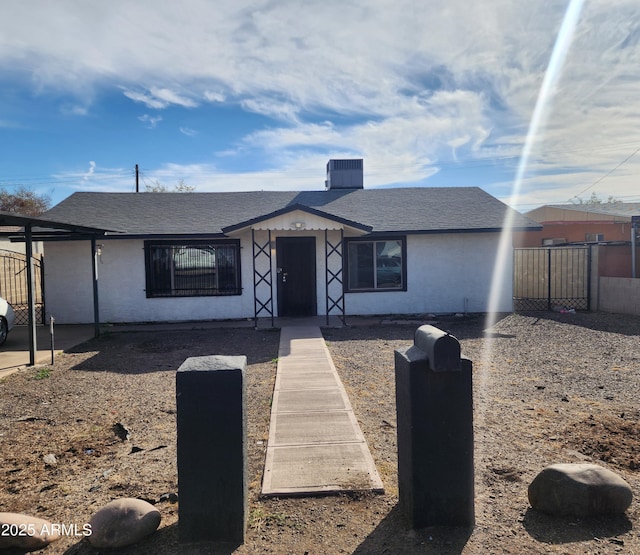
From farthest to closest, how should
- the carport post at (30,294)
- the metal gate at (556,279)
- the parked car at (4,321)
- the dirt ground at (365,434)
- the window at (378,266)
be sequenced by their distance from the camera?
the metal gate at (556,279) < the window at (378,266) < the parked car at (4,321) < the carport post at (30,294) < the dirt ground at (365,434)

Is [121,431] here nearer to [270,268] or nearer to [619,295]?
[270,268]

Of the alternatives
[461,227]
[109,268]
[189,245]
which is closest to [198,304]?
[189,245]

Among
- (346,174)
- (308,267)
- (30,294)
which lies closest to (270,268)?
(308,267)

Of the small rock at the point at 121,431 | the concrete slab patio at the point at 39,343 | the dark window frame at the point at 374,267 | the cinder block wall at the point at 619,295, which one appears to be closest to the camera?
the small rock at the point at 121,431

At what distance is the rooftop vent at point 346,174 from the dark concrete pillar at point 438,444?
15779 millimetres

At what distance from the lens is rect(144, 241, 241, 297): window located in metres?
13.2

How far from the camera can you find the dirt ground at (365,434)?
116 inches

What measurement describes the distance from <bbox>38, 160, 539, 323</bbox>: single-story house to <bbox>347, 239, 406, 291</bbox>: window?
29 millimetres

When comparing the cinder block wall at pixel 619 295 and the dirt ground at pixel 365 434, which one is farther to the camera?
the cinder block wall at pixel 619 295

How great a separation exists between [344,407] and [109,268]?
32.5 feet

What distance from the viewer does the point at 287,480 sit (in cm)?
371

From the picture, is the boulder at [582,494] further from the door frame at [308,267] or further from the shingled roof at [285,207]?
the door frame at [308,267]

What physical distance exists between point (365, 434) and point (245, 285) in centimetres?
898

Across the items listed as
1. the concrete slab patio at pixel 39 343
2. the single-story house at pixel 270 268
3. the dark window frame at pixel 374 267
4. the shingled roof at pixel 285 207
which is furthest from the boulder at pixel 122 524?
the dark window frame at pixel 374 267
